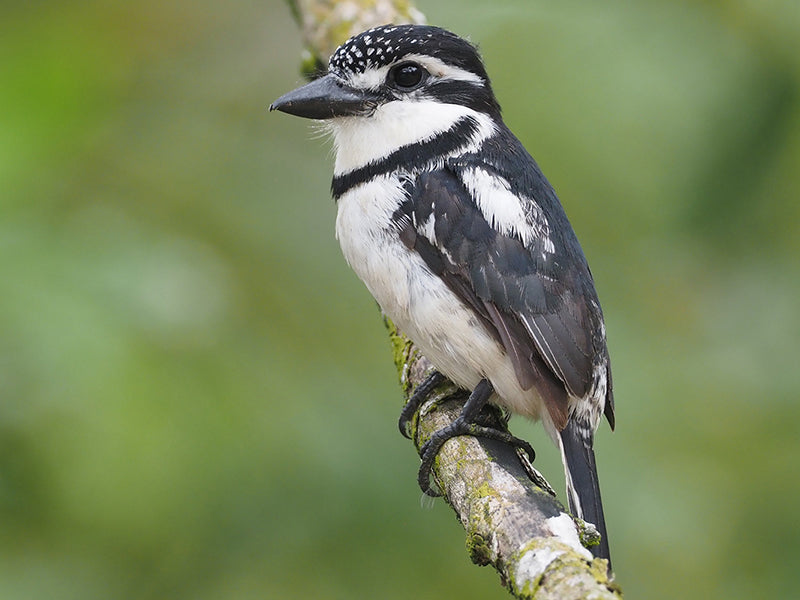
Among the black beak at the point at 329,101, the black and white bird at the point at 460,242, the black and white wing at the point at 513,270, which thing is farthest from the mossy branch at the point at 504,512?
the black beak at the point at 329,101

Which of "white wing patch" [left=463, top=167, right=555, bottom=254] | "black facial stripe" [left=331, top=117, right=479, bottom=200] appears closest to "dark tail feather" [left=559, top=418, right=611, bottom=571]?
"white wing patch" [left=463, top=167, right=555, bottom=254]

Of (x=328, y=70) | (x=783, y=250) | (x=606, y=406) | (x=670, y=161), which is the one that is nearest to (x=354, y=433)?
(x=606, y=406)

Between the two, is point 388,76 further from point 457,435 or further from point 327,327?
point 457,435

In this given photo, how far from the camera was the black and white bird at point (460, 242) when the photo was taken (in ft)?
8.62

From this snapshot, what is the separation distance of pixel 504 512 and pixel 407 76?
4.75 ft

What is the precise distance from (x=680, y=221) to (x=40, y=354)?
1.90 metres

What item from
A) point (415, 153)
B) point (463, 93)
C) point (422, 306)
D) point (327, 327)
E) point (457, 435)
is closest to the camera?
point (457, 435)

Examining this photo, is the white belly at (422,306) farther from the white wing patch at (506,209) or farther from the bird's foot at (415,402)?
the white wing patch at (506,209)

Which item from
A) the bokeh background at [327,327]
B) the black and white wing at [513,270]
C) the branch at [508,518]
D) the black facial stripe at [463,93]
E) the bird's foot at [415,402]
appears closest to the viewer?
the branch at [508,518]

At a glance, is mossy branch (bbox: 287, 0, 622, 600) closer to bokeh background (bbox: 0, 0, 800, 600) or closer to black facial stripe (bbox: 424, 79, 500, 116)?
bokeh background (bbox: 0, 0, 800, 600)

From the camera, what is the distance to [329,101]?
9.34 feet

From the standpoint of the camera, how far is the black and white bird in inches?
103

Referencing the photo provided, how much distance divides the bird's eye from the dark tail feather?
1075mm

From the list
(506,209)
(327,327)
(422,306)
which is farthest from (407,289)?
(327,327)
